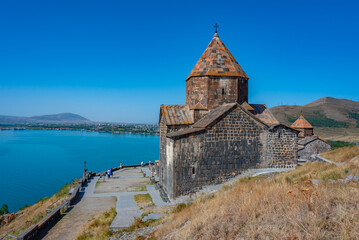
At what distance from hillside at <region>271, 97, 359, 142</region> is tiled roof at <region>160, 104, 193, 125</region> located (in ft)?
197

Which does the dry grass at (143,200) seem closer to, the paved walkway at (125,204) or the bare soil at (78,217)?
the paved walkway at (125,204)

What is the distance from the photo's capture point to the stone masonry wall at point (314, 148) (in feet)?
69.2

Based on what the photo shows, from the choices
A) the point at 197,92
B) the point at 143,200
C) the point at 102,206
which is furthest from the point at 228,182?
the point at 102,206

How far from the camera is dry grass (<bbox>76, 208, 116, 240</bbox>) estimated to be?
648 centimetres

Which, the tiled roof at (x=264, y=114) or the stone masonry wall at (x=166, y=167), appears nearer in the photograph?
the stone masonry wall at (x=166, y=167)

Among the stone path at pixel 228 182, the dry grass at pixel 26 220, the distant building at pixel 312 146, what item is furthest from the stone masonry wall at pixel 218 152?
the distant building at pixel 312 146

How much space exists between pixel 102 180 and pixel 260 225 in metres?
13.1

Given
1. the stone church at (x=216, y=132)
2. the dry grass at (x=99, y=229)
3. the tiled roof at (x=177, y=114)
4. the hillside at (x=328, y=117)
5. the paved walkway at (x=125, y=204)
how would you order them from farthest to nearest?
the hillside at (x=328, y=117) → the tiled roof at (x=177, y=114) → the stone church at (x=216, y=132) → the paved walkway at (x=125, y=204) → the dry grass at (x=99, y=229)

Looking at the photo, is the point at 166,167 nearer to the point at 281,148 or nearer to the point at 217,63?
the point at 281,148

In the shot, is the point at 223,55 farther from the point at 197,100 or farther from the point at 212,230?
the point at 212,230

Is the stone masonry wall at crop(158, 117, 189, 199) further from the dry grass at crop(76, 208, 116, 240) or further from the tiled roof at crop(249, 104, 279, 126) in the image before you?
the tiled roof at crop(249, 104, 279, 126)

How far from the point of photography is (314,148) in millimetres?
21266

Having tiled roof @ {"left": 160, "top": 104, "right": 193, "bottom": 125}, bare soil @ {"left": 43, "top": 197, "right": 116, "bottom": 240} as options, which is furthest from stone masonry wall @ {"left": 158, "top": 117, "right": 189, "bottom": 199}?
bare soil @ {"left": 43, "top": 197, "right": 116, "bottom": 240}

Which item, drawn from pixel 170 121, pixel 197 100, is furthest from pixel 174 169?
pixel 197 100
